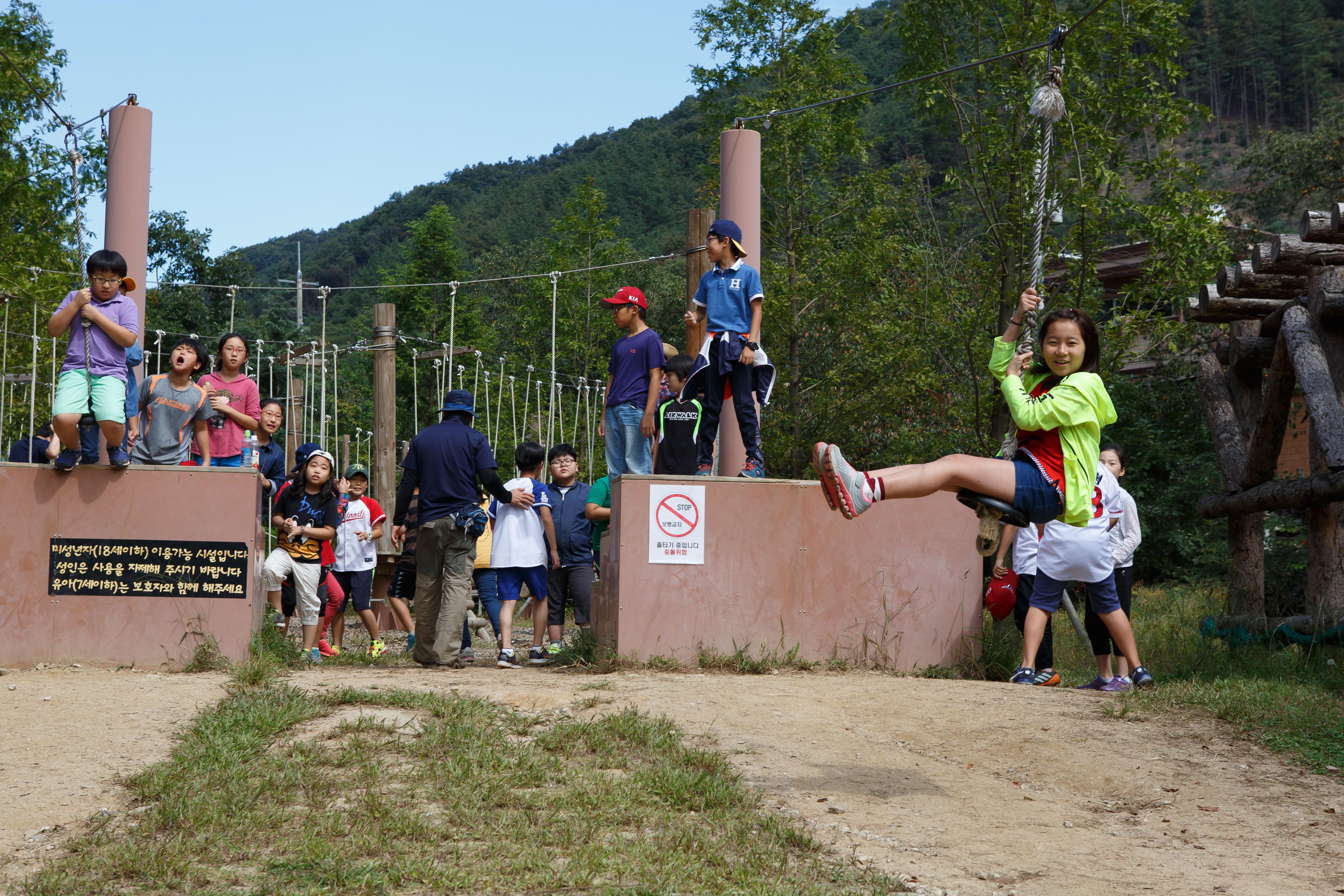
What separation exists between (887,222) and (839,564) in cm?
1211

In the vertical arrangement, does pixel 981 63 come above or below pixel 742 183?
above

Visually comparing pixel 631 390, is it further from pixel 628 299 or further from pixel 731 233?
pixel 731 233

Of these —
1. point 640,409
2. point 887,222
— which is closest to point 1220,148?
point 887,222

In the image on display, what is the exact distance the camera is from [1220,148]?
76.6 metres

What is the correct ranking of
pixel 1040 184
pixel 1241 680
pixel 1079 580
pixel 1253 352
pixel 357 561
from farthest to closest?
pixel 1253 352 < pixel 357 561 < pixel 1241 680 < pixel 1079 580 < pixel 1040 184

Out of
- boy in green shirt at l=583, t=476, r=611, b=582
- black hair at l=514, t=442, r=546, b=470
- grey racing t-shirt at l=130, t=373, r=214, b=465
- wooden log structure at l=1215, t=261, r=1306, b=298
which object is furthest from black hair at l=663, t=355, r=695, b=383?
wooden log structure at l=1215, t=261, r=1306, b=298

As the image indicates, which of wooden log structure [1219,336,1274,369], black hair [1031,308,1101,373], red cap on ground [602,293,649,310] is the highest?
red cap on ground [602,293,649,310]

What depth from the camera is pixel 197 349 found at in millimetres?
6949

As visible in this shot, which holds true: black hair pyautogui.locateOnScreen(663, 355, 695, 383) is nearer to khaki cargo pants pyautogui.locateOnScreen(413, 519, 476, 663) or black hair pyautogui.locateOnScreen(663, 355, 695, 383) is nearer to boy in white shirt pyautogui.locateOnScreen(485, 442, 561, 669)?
boy in white shirt pyautogui.locateOnScreen(485, 442, 561, 669)

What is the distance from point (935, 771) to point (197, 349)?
478 centimetres

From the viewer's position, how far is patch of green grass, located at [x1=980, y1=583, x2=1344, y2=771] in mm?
5477

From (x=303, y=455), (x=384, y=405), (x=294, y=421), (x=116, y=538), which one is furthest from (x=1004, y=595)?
(x=294, y=421)

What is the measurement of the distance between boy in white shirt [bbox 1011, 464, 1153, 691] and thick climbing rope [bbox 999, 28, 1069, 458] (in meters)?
0.78

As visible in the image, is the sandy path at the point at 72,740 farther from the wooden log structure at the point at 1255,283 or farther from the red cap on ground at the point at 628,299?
the wooden log structure at the point at 1255,283
